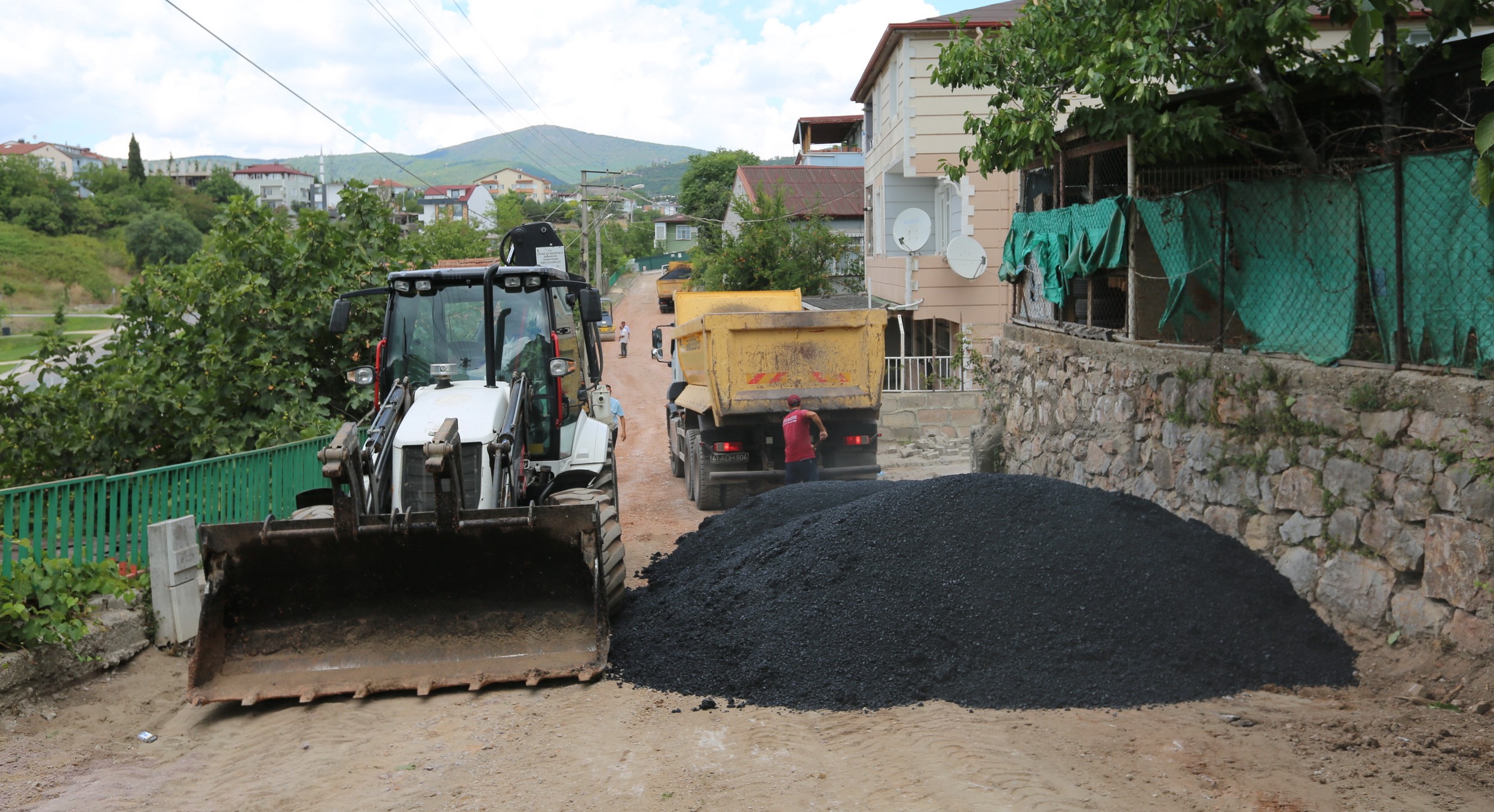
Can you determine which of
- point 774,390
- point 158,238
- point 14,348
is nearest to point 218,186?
point 158,238

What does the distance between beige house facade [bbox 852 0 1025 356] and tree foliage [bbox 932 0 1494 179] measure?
11120mm

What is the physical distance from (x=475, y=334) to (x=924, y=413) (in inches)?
461

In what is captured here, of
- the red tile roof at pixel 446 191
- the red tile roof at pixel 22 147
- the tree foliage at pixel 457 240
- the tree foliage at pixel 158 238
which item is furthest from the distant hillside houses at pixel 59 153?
the tree foliage at pixel 457 240

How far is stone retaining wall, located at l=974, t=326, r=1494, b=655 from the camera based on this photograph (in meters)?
5.43

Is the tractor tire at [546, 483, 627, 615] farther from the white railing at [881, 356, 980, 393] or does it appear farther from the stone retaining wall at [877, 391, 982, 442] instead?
the white railing at [881, 356, 980, 393]

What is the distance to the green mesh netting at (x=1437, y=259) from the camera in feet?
18.8

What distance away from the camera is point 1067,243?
11312 mm

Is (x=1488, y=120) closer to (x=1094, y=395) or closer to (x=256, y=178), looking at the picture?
(x=1094, y=395)

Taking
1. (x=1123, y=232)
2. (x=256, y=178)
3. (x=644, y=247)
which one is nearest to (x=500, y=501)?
(x=1123, y=232)

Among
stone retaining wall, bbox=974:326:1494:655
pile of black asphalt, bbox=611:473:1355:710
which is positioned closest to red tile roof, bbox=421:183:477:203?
stone retaining wall, bbox=974:326:1494:655

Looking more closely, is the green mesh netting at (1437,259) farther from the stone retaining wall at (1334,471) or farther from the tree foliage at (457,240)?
the tree foliage at (457,240)

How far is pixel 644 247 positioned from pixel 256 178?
9970 cm

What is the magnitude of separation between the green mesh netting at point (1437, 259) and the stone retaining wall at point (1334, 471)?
29 centimetres

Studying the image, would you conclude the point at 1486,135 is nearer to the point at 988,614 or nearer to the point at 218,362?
the point at 988,614
